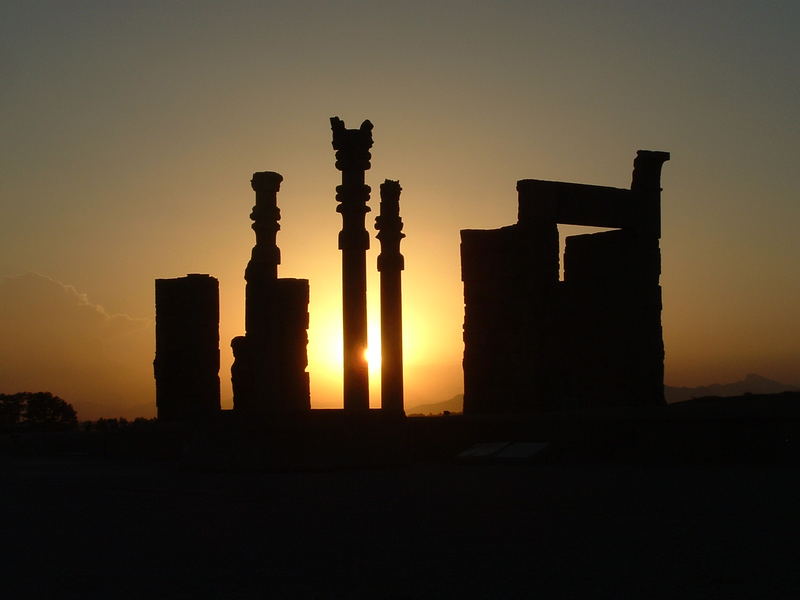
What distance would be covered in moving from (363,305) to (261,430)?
530cm

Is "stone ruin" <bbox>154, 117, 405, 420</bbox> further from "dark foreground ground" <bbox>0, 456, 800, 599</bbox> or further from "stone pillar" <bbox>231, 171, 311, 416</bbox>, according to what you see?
"dark foreground ground" <bbox>0, 456, 800, 599</bbox>

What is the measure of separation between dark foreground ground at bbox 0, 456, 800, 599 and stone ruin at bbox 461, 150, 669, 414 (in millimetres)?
8300

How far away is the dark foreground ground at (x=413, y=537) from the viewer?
5816 millimetres

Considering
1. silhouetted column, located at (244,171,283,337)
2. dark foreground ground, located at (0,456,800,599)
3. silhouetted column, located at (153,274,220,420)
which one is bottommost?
dark foreground ground, located at (0,456,800,599)

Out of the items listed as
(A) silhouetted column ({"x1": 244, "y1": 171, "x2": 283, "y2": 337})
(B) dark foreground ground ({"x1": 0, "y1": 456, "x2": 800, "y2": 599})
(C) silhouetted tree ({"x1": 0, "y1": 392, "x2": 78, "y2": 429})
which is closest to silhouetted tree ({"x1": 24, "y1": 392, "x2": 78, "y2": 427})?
(C) silhouetted tree ({"x1": 0, "y1": 392, "x2": 78, "y2": 429})

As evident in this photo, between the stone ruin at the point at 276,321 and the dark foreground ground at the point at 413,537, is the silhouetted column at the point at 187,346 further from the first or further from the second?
the dark foreground ground at the point at 413,537

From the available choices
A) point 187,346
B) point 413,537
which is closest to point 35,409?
point 187,346

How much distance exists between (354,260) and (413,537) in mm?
11887

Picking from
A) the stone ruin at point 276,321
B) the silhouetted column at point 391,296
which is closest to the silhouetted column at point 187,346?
the stone ruin at point 276,321

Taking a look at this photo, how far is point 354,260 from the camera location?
19094mm

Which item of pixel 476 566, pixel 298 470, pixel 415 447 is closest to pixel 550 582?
pixel 476 566

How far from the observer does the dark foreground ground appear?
5.82 m

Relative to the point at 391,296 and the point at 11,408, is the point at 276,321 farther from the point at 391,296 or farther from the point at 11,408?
the point at 11,408

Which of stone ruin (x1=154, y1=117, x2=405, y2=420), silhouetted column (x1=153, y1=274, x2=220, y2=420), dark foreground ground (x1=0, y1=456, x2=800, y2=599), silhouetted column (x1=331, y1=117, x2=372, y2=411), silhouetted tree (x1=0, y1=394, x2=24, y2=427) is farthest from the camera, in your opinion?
silhouetted tree (x1=0, y1=394, x2=24, y2=427)
